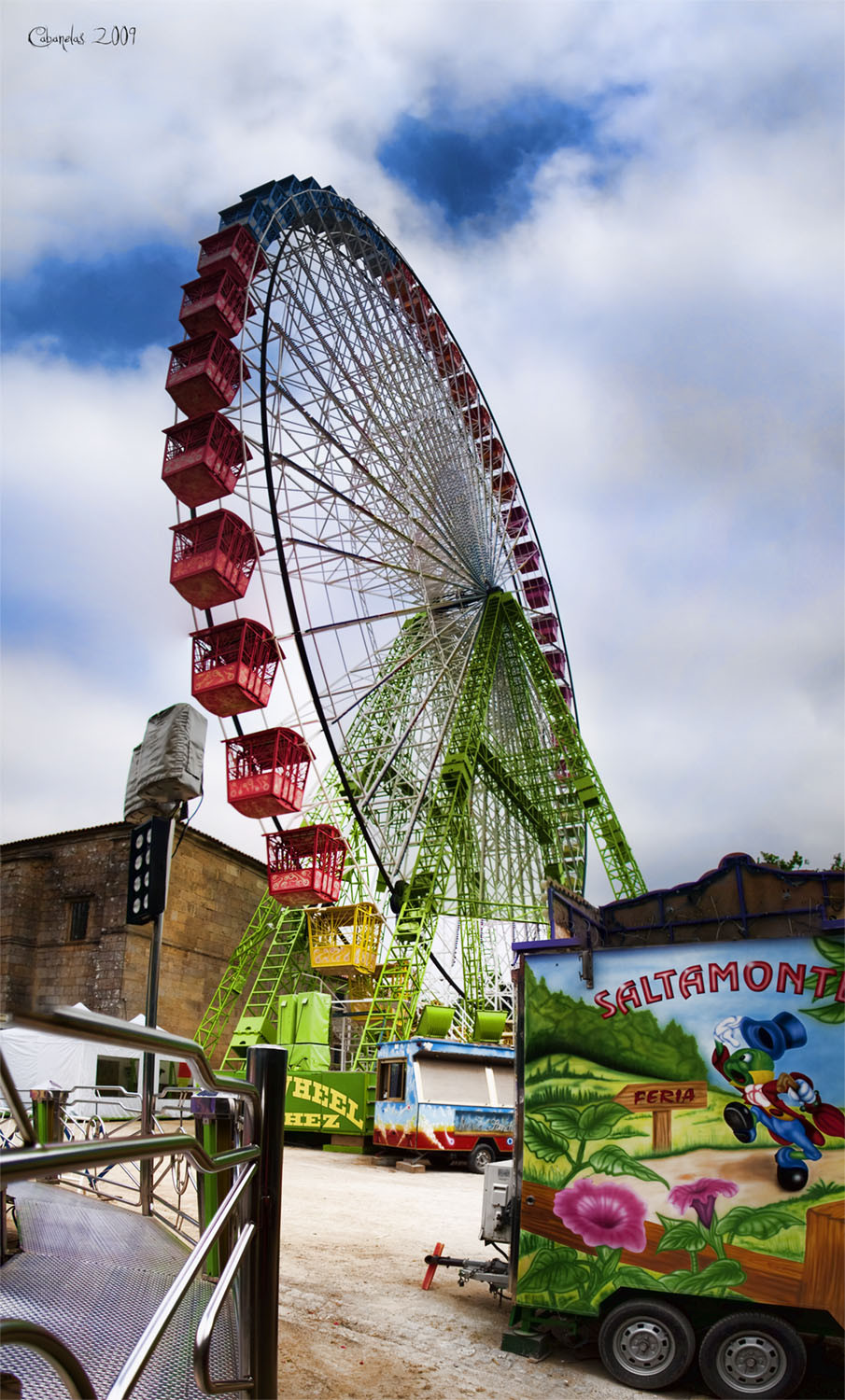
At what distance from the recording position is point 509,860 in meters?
31.2

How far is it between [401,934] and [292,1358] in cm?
1951

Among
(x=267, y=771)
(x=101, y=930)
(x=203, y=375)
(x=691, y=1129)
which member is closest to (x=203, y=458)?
(x=203, y=375)

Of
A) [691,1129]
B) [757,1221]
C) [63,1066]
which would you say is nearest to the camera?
[757,1221]

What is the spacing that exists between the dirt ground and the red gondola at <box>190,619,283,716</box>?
36.7 feet

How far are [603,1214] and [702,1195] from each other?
703 mm

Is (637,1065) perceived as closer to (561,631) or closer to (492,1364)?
(492,1364)

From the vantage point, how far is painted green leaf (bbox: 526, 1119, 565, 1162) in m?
7.05

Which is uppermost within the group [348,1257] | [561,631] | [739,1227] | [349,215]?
[349,215]

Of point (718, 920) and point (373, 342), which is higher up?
point (373, 342)

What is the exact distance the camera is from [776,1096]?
6477 mm

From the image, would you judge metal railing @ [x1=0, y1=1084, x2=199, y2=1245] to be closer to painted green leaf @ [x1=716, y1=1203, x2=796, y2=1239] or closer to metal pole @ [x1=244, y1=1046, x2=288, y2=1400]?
metal pole @ [x1=244, y1=1046, x2=288, y2=1400]

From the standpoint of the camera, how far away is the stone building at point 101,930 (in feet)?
96.9


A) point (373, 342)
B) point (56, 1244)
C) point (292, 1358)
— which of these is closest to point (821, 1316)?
point (292, 1358)

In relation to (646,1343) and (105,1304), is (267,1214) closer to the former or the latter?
(105,1304)
